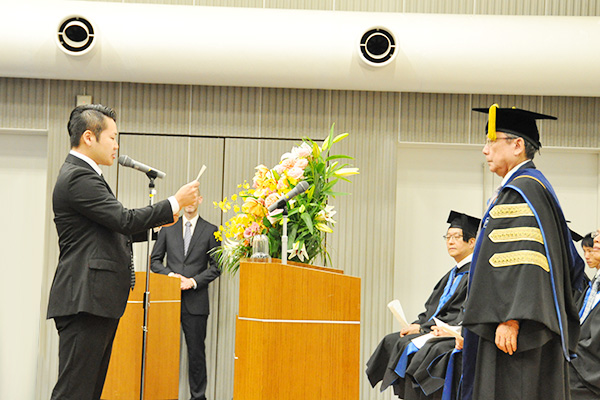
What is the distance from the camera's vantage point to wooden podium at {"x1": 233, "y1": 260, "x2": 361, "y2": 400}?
3357 millimetres

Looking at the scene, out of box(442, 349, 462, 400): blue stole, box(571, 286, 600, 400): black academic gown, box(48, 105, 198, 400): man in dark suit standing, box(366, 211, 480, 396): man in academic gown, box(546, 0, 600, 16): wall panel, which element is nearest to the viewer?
box(48, 105, 198, 400): man in dark suit standing

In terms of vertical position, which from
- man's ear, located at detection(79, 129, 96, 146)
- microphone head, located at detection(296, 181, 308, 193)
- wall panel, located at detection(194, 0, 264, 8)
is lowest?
microphone head, located at detection(296, 181, 308, 193)

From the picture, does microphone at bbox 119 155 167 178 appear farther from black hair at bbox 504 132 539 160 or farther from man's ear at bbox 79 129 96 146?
black hair at bbox 504 132 539 160

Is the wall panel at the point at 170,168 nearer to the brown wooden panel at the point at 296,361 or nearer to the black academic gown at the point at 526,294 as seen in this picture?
the brown wooden panel at the point at 296,361

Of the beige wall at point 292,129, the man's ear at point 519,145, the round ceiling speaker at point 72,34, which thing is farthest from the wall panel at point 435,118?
the man's ear at point 519,145

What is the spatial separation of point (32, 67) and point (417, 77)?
323 centimetres

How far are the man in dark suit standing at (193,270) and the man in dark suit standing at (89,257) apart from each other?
Result: 8.36 ft

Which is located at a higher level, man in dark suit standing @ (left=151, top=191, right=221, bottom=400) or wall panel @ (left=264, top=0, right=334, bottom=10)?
wall panel @ (left=264, top=0, right=334, bottom=10)

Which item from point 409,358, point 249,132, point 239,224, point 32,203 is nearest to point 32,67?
point 32,203

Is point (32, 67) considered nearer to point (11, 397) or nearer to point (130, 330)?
point (130, 330)

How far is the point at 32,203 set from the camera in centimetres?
643

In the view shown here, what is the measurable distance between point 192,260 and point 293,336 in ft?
8.56

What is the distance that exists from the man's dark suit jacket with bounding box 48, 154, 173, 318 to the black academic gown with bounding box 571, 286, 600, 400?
266cm

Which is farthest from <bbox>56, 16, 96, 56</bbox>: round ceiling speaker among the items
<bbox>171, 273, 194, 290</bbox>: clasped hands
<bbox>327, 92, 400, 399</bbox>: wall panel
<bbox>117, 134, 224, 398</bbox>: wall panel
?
<bbox>327, 92, 400, 399</bbox>: wall panel
